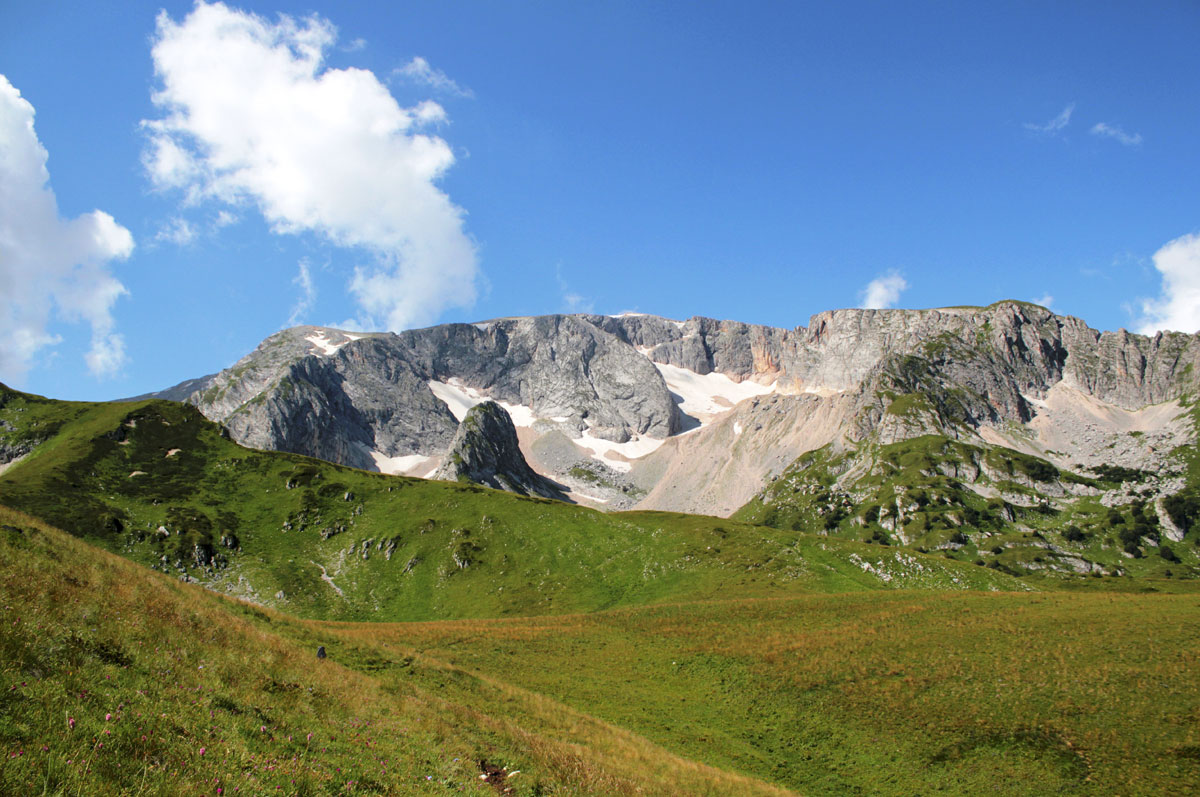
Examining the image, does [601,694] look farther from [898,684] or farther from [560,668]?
[898,684]

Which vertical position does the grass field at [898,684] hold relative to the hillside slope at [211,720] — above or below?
below

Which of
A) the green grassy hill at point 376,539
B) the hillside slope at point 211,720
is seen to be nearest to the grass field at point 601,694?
the hillside slope at point 211,720

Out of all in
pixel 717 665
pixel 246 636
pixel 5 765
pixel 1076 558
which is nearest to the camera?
pixel 5 765

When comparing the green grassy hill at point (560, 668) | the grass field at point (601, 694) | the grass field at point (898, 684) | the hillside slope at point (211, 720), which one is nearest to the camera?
the hillside slope at point (211, 720)

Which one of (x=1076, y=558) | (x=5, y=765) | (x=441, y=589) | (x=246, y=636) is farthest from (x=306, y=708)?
(x=1076, y=558)

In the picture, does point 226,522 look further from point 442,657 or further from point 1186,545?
point 1186,545

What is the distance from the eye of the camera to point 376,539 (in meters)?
101

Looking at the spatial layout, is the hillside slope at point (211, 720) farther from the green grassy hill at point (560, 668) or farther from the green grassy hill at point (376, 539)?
the green grassy hill at point (376, 539)

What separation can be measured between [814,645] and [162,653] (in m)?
42.6

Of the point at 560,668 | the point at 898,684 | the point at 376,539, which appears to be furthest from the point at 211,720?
the point at 376,539

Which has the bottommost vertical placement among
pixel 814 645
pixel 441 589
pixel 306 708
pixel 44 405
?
pixel 441 589

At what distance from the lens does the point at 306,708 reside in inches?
671

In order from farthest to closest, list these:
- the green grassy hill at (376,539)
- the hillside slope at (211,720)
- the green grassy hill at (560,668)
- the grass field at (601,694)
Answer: the green grassy hill at (376,539) → the green grassy hill at (560,668) → the grass field at (601,694) → the hillside slope at (211,720)

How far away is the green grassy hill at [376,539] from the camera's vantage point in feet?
272
